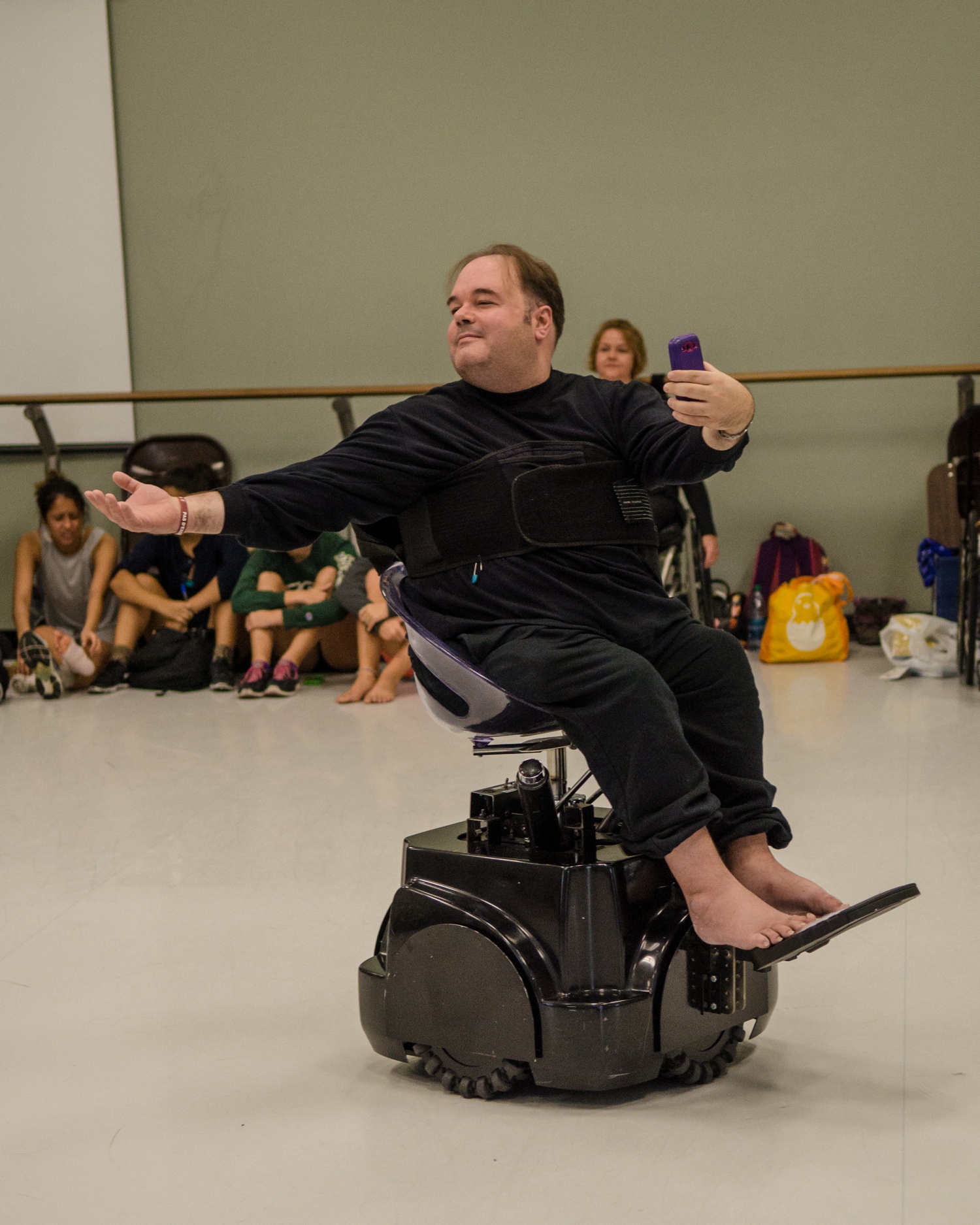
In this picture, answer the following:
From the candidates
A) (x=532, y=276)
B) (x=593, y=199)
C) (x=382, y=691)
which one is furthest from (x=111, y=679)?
(x=532, y=276)

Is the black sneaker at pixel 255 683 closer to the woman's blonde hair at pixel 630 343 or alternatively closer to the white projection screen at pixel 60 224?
the woman's blonde hair at pixel 630 343

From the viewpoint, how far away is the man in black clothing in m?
1.52

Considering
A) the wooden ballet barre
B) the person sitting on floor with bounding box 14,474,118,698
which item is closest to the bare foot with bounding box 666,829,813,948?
the person sitting on floor with bounding box 14,474,118,698

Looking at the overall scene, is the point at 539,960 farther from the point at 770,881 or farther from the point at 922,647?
the point at 922,647

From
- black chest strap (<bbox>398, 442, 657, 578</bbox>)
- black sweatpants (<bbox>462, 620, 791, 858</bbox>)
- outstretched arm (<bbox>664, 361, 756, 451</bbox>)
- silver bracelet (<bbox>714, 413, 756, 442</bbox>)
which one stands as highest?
outstretched arm (<bbox>664, 361, 756, 451</bbox>)

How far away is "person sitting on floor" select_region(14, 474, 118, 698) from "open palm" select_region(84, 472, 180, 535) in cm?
372

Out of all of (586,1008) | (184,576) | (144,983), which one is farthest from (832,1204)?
(184,576)

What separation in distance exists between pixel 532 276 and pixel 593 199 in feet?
14.6

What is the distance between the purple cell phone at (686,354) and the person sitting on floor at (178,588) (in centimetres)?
376

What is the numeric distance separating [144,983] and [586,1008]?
0.79m

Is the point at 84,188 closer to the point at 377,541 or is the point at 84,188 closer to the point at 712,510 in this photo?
the point at 712,510

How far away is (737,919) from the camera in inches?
58.7

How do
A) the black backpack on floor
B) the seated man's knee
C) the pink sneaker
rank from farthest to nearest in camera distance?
the seated man's knee → the black backpack on floor → the pink sneaker

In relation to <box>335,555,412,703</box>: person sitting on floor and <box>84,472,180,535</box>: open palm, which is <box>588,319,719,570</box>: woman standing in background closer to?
<box>335,555,412,703</box>: person sitting on floor
